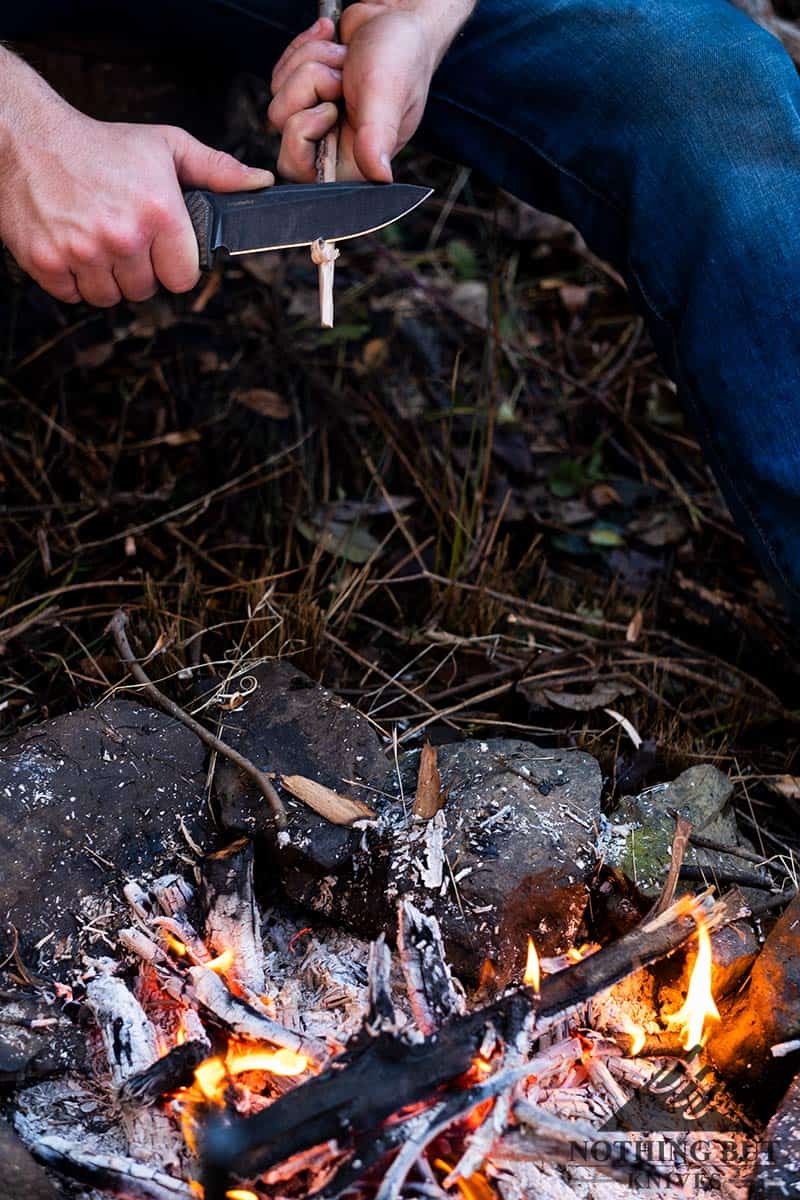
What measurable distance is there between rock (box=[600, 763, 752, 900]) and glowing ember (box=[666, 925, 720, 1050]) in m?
0.12

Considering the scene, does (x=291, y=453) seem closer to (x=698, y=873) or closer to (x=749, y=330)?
(x=749, y=330)

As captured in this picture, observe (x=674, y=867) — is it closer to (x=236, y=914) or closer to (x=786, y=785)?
(x=786, y=785)

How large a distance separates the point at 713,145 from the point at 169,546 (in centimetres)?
145

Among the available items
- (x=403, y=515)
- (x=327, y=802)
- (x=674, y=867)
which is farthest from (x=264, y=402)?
(x=674, y=867)

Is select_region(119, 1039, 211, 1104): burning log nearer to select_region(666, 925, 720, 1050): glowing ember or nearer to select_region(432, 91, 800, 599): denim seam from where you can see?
select_region(666, 925, 720, 1050): glowing ember

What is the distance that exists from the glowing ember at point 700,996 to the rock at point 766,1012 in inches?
1.5

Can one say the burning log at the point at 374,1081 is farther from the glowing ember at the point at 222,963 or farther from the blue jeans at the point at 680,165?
the blue jeans at the point at 680,165

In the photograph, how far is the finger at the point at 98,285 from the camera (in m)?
1.85

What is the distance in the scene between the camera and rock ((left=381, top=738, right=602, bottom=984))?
158 centimetres

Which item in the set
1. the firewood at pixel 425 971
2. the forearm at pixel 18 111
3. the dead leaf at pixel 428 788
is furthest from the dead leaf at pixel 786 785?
the forearm at pixel 18 111

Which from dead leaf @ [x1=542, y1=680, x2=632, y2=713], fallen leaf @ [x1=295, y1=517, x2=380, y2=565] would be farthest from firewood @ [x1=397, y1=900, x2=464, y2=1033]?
fallen leaf @ [x1=295, y1=517, x2=380, y2=565]

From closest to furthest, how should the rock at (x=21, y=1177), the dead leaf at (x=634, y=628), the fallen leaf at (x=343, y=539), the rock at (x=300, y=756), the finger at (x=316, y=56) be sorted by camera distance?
1. the rock at (x=21, y=1177)
2. the rock at (x=300, y=756)
3. the finger at (x=316, y=56)
4. the dead leaf at (x=634, y=628)
5. the fallen leaf at (x=343, y=539)

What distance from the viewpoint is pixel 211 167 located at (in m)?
1.78

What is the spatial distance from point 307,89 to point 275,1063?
66.9 inches
